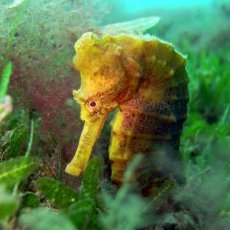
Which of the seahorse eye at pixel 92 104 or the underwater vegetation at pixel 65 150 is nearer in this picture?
the underwater vegetation at pixel 65 150

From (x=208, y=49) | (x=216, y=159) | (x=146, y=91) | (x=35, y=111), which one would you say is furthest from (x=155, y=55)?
(x=208, y=49)

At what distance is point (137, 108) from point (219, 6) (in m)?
10.3

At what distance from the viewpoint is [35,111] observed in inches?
120

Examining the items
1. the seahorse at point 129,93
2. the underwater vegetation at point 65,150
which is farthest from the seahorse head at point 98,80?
the underwater vegetation at point 65,150

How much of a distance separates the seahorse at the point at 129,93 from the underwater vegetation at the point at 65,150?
0.59 ft

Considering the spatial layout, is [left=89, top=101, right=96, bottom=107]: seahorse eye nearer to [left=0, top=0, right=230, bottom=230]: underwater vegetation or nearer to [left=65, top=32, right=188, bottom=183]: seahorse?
[left=65, top=32, right=188, bottom=183]: seahorse

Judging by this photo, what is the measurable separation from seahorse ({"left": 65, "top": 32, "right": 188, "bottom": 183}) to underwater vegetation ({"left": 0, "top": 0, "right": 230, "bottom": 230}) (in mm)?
179

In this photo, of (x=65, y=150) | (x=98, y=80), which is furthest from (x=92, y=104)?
(x=65, y=150)

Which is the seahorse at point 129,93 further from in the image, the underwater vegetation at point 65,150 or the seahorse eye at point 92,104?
the underwater vegetation at point 65,150

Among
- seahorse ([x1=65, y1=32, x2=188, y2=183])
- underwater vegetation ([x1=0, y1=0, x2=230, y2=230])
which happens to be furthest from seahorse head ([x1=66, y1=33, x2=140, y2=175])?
underwater vegetation ([x1=0, y1=0, x2=230, y2=230])

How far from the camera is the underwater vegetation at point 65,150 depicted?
1960 millimetres

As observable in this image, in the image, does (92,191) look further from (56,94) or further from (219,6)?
(219,6)

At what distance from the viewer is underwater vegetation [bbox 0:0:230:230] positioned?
1960mm

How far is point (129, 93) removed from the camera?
8.02ft
